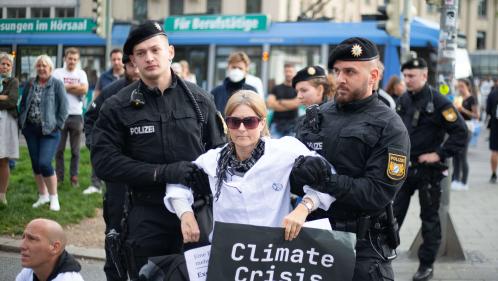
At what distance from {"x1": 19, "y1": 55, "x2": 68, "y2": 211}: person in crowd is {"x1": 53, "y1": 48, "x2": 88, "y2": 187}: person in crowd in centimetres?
57

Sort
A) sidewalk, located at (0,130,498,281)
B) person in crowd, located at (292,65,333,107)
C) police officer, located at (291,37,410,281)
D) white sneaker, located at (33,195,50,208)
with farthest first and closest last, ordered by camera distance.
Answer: white sneaker, located at (33,195,50,208) → sidewalk, located at (0,130,498,281) → person in crowd, located at (292,65,333,107) → police officer, located at (291,37,410,281)

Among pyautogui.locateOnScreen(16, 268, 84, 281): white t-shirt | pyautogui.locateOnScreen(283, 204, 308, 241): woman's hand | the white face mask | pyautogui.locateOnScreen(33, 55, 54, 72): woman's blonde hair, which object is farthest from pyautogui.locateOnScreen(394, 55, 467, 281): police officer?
pyautogui.locateOnScreen(33, 55, 54, 72): woman's blonde hair

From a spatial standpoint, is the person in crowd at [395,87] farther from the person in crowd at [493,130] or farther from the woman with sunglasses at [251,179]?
the woman with sunglasses at [251,179]

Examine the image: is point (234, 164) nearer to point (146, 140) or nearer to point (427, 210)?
point (146, 140)

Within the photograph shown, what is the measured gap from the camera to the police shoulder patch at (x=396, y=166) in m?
3.31

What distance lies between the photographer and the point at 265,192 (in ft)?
10.7

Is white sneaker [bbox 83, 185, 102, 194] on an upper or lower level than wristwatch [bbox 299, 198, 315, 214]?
lower

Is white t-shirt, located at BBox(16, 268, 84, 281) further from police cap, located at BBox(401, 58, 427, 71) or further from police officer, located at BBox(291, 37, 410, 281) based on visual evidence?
police cap, located at BBox(401, 58, 427, 71)

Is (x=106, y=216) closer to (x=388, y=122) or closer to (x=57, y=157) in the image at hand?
(x=388, y=122)

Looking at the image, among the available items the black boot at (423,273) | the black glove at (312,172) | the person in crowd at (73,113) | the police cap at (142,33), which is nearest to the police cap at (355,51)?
the black glove at (312,172)

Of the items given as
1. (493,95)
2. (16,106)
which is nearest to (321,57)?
(493,95)

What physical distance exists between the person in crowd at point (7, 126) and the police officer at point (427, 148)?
182 inches

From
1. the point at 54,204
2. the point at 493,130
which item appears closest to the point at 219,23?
the point at 493,130

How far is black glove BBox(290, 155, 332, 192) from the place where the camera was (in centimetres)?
320
